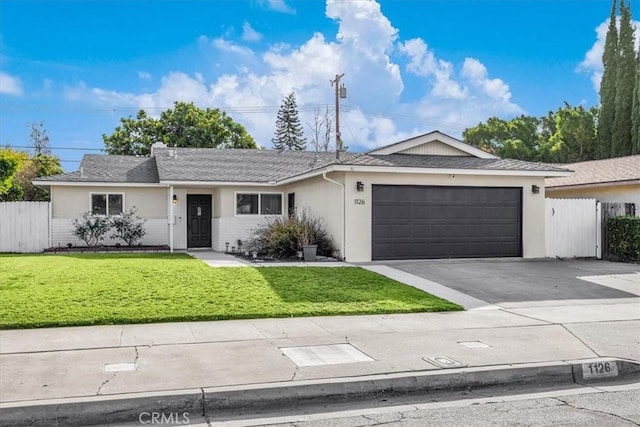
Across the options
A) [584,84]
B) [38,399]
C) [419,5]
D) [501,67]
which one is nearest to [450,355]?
[38,399]

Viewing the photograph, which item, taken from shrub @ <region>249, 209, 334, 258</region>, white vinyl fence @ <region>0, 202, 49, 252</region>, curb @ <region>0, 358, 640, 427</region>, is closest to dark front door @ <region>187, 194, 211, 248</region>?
white vinyl fence @ <region>0, 202, 49, 252</region>

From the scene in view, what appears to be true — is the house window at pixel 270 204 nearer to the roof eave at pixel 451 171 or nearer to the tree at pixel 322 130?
the roof eave at pixel 451 171

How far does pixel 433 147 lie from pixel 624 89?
84.0ft

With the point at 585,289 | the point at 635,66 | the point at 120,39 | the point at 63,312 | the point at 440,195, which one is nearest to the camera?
the point at 63,312

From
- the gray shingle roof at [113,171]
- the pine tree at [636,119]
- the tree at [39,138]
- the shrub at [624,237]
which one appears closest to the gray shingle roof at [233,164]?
the gray shingle roof at [113,171]

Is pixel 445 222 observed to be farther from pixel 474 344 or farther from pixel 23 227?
pixel 23 227

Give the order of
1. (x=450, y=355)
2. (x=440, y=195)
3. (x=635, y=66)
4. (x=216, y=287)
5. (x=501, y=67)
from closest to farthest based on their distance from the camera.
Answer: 1. (x=450, y=355)
2. (x=216, y=287)
3. (x=440, y=195)
4. (x=501, y=67)
5. (x=635, y=66)

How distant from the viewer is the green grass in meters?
8.63

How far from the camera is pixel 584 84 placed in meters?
38.1

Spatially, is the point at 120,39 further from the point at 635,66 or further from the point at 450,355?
the point at 635,66

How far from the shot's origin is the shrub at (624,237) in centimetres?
1672

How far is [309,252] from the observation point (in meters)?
16.0

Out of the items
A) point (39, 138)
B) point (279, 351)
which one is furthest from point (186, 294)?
point (39, 138)

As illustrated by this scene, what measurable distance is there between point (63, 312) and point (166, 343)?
7.89 ft
